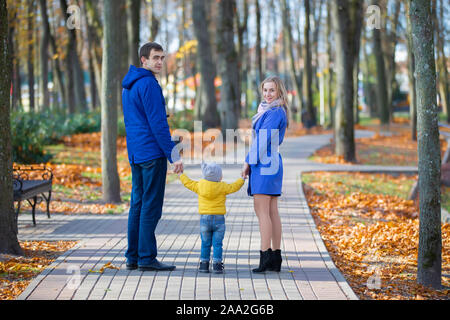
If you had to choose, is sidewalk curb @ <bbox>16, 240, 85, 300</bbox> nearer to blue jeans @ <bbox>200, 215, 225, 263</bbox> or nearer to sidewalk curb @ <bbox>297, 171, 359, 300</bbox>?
blue jeans @ <bbox>200, 215, 225, 263</bbox>

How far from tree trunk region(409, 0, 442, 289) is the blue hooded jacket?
2.49 metres

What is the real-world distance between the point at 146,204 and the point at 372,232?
4.30m

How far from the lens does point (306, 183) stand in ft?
48.1

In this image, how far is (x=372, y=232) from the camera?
932cm

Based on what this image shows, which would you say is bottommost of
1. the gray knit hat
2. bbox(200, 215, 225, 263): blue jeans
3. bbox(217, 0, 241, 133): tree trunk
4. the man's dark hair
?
bbox(200, 215, 225, 263): blue jeans

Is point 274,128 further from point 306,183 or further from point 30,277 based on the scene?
point 306,183

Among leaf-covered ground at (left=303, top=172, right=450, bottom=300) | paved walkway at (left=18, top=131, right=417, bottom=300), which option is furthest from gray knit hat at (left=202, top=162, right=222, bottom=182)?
leaf-covered ground at (left=303, top=172, right=450, bottom=300)

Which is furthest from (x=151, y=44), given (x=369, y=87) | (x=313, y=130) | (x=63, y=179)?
(x=369, y=87)

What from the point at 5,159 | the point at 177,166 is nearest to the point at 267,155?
the point at 177,166

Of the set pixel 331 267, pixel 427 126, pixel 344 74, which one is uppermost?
pixel 344 74

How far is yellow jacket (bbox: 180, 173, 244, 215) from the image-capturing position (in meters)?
6.11

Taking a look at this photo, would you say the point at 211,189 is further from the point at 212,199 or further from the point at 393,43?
the point at 393,43

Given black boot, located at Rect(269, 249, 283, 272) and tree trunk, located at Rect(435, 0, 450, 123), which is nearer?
black boot, located at Rect(269, 249, 283, 272)
